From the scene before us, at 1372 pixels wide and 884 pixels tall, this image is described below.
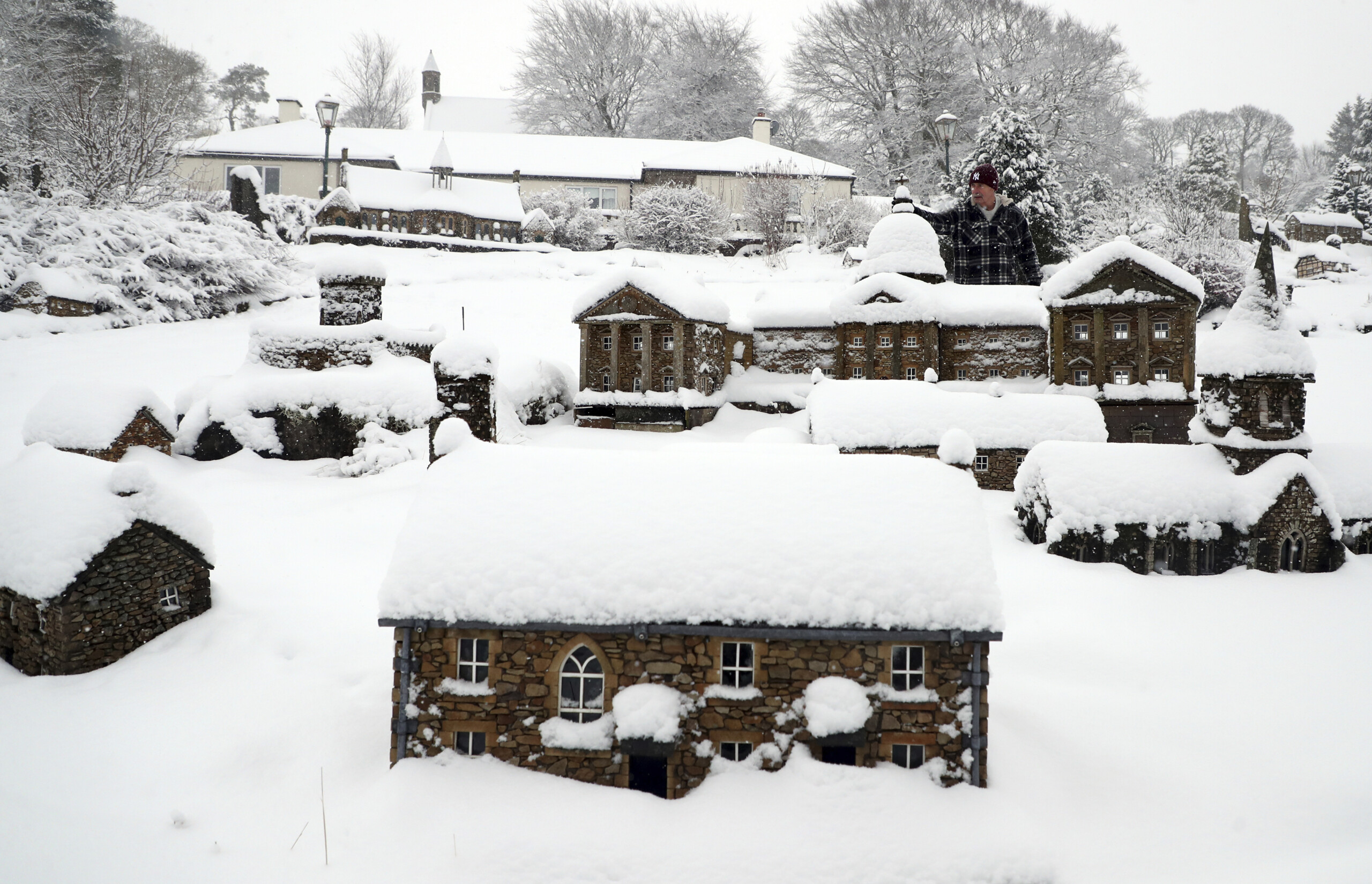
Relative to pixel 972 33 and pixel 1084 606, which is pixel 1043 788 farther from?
pixel 972 33

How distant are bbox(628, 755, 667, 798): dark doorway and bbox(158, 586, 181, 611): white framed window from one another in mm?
8330

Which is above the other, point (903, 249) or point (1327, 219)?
point (1327, 219)

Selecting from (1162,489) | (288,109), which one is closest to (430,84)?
(288,109)

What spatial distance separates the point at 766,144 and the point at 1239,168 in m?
30.5

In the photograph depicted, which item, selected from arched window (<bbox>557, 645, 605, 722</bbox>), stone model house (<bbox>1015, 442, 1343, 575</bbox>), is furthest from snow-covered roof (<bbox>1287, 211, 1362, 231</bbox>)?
arched window (<bbox>557, 645, 605, 722</bbox>)

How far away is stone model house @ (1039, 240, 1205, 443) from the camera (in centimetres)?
2373

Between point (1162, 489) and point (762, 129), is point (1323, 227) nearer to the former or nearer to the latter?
point (762, 129)

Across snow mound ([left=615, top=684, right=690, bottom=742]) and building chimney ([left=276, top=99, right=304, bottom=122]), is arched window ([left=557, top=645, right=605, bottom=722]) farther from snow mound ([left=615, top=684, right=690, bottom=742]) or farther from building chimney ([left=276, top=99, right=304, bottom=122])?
building chimney ([left=276, top=99, right=304, bottom=122])

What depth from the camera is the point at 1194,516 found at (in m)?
16.7

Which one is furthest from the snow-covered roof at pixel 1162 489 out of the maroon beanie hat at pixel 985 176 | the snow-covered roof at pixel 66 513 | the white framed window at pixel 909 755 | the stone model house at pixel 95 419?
the stone model house at pixel 95 419

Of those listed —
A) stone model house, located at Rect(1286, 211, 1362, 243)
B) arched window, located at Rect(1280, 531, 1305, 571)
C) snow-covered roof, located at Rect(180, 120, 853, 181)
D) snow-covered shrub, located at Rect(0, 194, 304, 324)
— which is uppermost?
snow-covered roof, located at Rect(180, 120, 853, 181)

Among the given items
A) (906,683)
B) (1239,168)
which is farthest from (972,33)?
(906,683)

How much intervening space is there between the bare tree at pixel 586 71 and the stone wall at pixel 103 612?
5593cm

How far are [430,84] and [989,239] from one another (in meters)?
52.2
